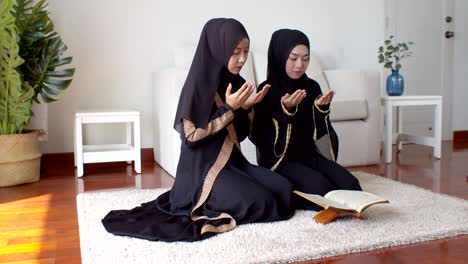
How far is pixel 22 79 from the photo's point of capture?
120 inches

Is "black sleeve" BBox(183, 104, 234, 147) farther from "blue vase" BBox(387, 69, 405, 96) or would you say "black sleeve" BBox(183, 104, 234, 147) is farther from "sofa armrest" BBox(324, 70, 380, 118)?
"blue vase" BBox(387, 69, 405, 96)

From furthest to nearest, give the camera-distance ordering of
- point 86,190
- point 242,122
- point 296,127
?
point 86,190, point 296,127, point 242,122

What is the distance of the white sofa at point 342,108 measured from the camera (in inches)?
132

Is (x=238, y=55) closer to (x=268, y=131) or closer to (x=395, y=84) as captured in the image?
Result: (x=268, y=131)

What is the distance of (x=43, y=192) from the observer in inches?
111

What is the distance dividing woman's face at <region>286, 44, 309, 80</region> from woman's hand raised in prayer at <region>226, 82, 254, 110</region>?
0.49m

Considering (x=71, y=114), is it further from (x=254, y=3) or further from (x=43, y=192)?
(x=254, y=3)

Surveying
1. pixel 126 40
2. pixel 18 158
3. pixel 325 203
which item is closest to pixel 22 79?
pixel 18 158

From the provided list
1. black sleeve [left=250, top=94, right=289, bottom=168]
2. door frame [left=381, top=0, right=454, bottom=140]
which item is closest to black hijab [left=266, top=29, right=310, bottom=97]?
black sleeve [left=250, top=94, right=289, bottom=168]

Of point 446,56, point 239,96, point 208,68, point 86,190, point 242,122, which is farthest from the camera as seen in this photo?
point 446,56

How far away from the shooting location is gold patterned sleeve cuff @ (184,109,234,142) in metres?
2.01

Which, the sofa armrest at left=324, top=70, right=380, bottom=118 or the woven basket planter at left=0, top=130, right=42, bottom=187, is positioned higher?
the sofa armrest at left=324, top=70, right=380, bottom=118

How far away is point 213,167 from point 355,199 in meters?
0.61

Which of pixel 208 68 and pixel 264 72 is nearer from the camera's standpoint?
pixel 208 68
